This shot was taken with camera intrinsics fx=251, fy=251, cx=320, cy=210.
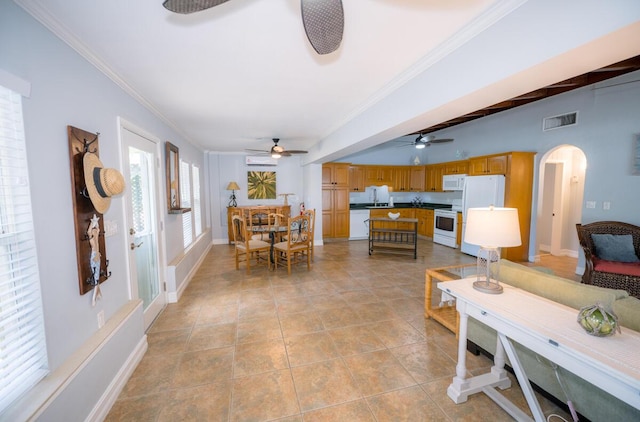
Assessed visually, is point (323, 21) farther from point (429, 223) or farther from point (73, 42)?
point (429, 223)

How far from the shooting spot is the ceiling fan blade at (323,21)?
1091 millimetres

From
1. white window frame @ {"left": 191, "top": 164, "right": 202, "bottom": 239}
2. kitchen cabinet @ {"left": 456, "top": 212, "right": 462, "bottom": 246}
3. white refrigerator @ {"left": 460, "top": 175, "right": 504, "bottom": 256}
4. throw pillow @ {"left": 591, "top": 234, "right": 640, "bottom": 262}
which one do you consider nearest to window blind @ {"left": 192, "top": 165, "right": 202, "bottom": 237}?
white window frame @ {"left": 191, "top": 164, "right": 202, "bottom": 239}

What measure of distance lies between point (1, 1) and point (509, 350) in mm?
3282

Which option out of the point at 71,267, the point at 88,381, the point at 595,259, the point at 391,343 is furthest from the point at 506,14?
the point at 595,259

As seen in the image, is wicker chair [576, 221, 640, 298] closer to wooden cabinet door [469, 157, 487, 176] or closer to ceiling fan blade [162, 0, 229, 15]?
wooden cabinet door [469, 157, 487, 176]

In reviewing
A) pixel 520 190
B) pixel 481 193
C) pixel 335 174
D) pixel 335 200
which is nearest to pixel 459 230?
pixel 481 193

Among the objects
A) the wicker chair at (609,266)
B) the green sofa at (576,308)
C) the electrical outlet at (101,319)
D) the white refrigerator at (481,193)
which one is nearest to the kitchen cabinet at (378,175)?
the white refrigerator at (481,193)

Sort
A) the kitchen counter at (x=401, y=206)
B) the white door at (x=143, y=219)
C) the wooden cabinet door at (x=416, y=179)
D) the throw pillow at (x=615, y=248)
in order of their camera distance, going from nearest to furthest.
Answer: the white door at (x=143, y=219) < the throw pillow at (x=615, y=248) < the kitchen counter at (x=401, y=206) < the wooden cabinet door at (x=416, y=179)

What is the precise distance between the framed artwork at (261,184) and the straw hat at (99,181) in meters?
5.15

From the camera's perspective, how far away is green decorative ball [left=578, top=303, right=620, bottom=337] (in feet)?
3.88

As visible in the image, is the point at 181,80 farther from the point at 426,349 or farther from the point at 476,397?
the point at 476,397

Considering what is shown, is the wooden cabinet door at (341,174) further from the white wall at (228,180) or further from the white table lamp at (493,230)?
the white table lamp at (493,230)

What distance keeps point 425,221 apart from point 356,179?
7.62ft

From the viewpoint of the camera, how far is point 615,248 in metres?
3.25
